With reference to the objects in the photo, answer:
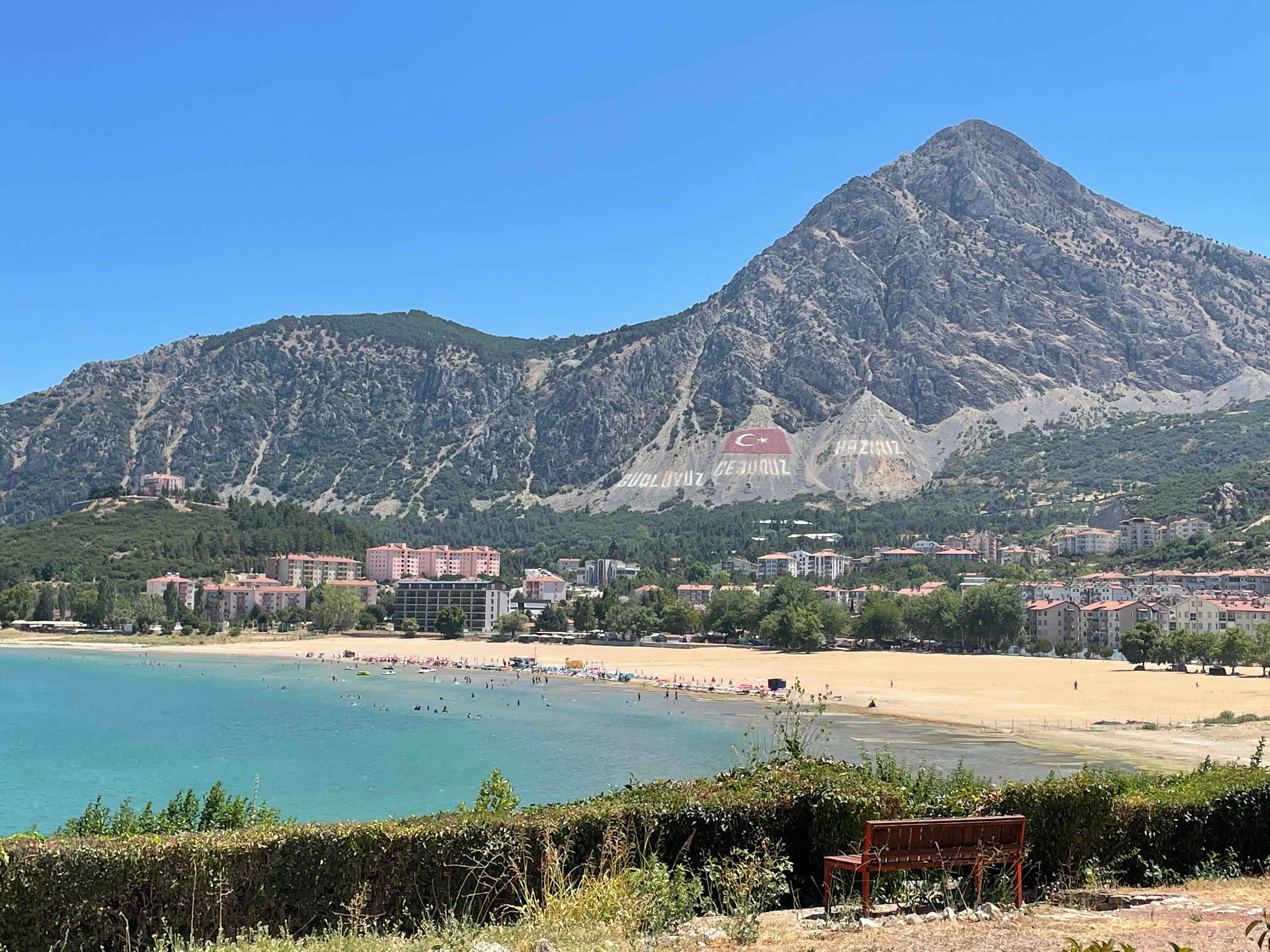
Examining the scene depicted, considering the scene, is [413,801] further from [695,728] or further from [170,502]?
[170,502]

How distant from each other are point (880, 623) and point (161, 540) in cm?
10575

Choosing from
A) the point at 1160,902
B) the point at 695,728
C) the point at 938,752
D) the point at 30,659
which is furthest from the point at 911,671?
the point at 30,659

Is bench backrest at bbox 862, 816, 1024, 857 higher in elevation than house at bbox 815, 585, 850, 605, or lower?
higher

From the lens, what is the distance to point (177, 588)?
429 feet

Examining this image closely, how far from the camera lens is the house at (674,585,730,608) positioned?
451ft

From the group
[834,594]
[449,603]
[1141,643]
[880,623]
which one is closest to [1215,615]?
[1141,643]

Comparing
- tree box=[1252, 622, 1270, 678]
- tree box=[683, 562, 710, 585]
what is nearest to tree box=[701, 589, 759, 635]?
tree box=[683, 562, 710, 585]

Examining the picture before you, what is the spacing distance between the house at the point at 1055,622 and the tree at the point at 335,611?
76376mm

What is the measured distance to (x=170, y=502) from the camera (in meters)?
174

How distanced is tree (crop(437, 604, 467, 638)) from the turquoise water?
4248 cm

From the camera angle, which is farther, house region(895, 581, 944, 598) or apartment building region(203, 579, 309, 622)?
apartment building region(203, 579, 309, 622)

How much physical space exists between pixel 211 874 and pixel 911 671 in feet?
237

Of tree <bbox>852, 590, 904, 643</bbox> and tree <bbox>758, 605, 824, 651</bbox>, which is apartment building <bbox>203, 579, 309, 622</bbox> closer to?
tree <bbox>758, 605, 824, 651</bbox>

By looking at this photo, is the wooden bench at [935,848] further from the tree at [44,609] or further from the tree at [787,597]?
the tree at [44,609]
